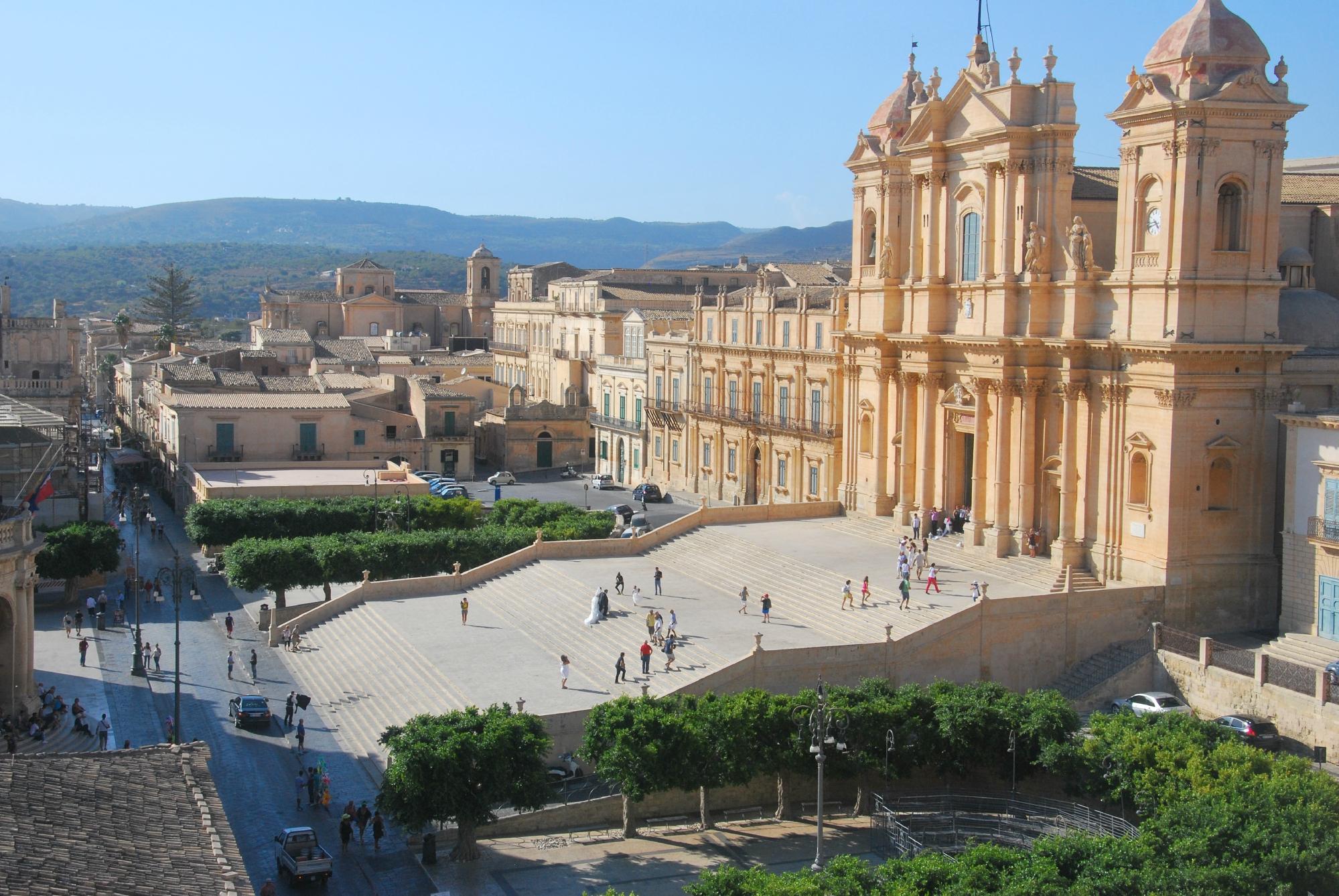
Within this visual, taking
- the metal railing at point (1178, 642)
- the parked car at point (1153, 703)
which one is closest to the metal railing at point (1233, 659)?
the metal railing at point (1178, 642)

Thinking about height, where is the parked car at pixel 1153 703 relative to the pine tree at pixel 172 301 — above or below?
below

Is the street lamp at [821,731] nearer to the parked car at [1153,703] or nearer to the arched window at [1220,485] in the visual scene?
the parked car at [1153,703]

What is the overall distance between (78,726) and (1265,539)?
28987mm

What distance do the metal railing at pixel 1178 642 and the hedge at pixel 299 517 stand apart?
24516 millimetres

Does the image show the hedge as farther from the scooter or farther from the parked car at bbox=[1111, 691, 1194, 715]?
the parked car at bbox=[1111, 691, 1194, 715]

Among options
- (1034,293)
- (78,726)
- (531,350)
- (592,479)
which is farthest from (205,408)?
(1034,293)

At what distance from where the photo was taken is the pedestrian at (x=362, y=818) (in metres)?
30.1

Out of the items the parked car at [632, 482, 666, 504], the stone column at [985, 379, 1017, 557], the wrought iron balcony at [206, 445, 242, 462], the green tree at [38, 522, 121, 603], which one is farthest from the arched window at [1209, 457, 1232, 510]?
the wrought iron balcony at [206, 445, 242, 462]

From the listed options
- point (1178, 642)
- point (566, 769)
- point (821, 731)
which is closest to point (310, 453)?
point (566, 769)

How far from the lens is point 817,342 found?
5741cm

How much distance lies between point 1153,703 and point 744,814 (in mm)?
9892

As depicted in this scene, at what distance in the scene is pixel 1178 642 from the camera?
1436 inches

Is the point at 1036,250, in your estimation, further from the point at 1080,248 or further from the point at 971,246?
the point at 971,246

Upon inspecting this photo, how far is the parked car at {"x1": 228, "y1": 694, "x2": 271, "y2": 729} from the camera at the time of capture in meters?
36.9
